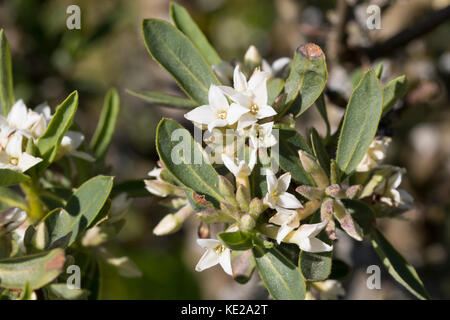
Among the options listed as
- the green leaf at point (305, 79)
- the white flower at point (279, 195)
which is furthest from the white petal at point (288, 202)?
the green leaf at point (305, 79)

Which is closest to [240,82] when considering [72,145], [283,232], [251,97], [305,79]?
[251,97]

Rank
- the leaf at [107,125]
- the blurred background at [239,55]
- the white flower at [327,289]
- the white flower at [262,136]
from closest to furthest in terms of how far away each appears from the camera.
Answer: the white flower at [262,136] < the white flower at [327,289] < the leaf at [107,125] < the blurred background at [239,55]

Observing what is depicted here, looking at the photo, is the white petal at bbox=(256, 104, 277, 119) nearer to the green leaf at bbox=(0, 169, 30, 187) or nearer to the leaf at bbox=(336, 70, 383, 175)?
the leaf at bbox=(336, 70, 383, 175)

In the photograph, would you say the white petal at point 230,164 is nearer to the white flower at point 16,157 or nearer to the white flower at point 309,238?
the white flower at point 309,238

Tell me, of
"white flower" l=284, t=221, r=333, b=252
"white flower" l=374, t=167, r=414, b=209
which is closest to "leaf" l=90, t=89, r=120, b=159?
"white flower" l=284, t=221, r=333, b=252

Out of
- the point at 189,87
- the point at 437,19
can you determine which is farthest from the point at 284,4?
the point at 189,87
